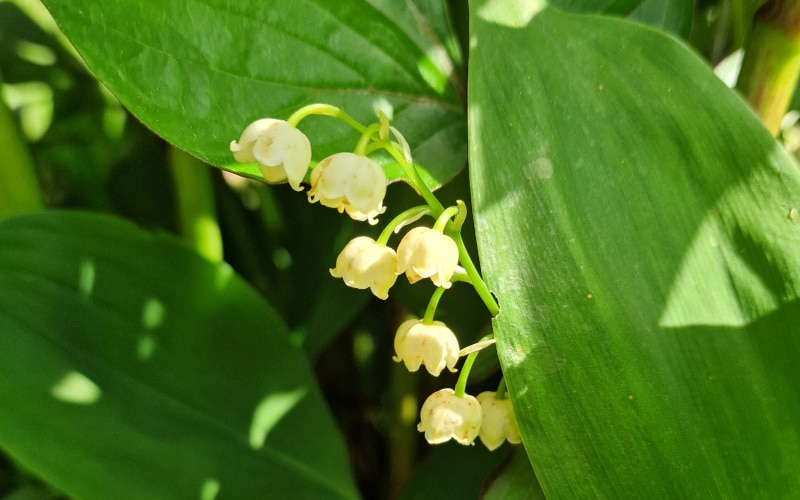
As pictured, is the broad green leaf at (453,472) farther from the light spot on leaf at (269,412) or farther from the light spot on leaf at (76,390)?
the light spot on leaf at (76,390)

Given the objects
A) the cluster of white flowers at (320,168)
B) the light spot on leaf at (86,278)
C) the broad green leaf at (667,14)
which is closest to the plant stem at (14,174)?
the light spot on leaf at (86,278)

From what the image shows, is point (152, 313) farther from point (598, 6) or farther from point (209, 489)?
Result: point (598, 6)

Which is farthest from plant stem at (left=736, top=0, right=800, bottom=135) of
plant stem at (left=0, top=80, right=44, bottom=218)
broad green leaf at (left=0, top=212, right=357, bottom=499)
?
plant stem at (left=0, top=80, right=44, bottom=218)

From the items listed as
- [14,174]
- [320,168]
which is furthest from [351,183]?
[14,174]

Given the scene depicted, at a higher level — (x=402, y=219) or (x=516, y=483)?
(x=402, y=219)

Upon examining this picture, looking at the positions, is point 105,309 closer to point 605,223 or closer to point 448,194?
point 448,194
